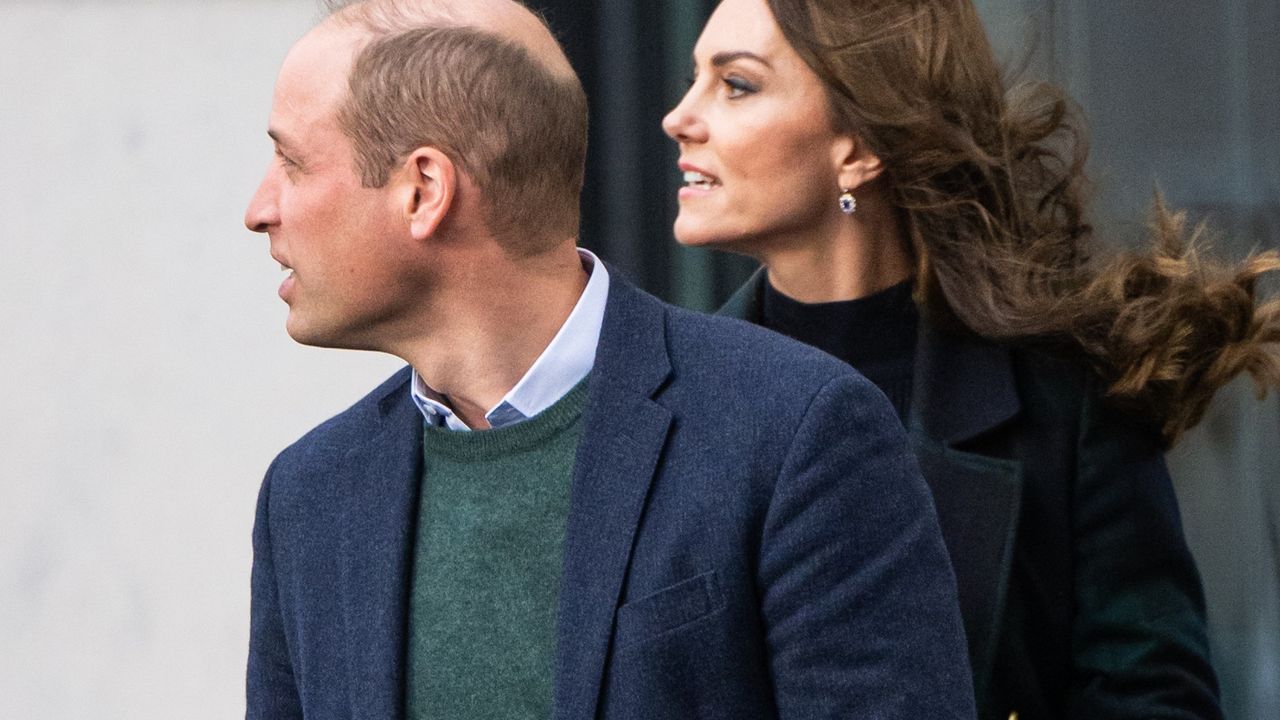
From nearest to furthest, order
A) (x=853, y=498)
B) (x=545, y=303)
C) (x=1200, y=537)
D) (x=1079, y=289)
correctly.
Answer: (x=853, y=498) → (x=545, y=303) → (x=1079, y=289) → (x=1200, y=537)

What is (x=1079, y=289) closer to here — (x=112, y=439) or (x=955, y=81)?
(x=955, y=81)

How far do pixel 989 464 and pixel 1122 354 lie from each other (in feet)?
0.80

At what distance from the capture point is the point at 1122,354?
2.47 m

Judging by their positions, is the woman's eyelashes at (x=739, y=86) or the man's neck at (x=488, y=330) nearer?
the man's neck at (x=488, y=330)

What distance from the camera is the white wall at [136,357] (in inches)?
150

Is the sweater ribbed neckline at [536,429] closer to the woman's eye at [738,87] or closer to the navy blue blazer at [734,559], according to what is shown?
the navy blue blazer at [734,559]

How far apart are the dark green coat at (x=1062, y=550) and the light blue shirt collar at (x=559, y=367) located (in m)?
0.79

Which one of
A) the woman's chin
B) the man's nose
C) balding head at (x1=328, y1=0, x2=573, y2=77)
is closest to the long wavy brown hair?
the woman's chin

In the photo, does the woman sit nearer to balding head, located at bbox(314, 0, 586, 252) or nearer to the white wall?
balding head, located at bbox(314, 0, 586, 252)

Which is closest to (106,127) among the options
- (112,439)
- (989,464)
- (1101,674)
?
(112,439)

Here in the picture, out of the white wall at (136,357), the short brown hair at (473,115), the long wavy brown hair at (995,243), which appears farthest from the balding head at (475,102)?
the white wall at (136,357)

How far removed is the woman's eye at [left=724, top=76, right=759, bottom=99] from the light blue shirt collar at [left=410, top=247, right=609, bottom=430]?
0.83 metres

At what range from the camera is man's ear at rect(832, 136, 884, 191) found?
2.63m

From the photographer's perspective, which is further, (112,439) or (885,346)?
(112,439)
